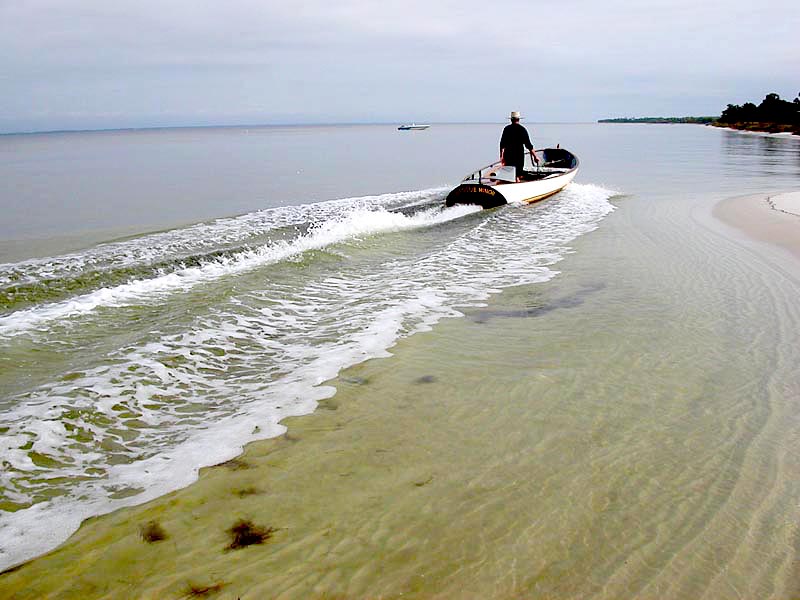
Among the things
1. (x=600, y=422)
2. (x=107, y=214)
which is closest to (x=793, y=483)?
(x=600, y=422)

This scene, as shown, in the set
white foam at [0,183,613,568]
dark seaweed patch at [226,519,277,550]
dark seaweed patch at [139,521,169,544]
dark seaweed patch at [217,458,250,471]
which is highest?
white foam at [0,183,613,568]

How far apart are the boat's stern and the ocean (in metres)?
2.58

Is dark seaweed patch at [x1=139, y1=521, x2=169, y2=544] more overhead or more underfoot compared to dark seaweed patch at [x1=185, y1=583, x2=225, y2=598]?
more overhead

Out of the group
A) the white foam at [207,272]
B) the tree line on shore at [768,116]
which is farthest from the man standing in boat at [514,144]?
the tree line on shore at [768,116]

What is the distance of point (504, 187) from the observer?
15.7 meters

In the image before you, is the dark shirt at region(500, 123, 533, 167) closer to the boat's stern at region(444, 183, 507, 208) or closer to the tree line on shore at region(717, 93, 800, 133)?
the boat's stern at region(444, 183, 507, 208)

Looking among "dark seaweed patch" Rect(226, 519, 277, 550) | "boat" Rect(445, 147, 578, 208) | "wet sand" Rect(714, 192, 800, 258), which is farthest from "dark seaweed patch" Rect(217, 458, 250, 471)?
"boat" Rect(445, 147, 578, 208)

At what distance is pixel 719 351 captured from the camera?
5.59 metres

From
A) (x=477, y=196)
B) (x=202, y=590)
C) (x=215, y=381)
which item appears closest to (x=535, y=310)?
(x=215, y=381)

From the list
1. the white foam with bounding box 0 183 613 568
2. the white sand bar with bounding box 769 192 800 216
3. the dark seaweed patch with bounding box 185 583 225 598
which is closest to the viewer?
the dark seaweed patch with bounding box 185 583 225 598

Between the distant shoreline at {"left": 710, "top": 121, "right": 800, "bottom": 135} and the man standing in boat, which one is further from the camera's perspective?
the distant shoreline at {"left": 710, "top": 121, "right": 800, "bottom": 135}

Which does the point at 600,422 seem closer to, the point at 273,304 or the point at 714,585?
the point at 714,585

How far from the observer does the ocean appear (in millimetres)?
3396

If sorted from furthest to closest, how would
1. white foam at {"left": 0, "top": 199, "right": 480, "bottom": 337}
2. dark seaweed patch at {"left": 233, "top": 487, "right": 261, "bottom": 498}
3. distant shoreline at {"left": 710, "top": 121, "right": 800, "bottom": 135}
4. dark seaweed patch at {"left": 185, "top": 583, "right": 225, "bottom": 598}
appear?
distant shoreline at {"left": 710, "top": 121, "right": 800, "bottom": 135}
white foam at {"left": 0, "top": 199, "right": 480, "bottom": 337}
dark seaweed patch at {"left": 233, "top": 487, "right": 261, "bottom": 498}
dark seaweed patch at {"left": 185, "top": 583, "right": 225, "bottom": 598}
